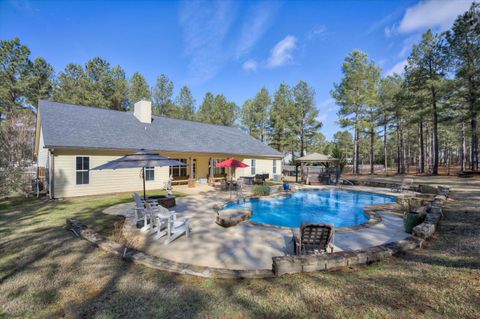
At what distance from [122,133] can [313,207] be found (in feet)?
47.6

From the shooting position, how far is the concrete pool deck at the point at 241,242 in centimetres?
475

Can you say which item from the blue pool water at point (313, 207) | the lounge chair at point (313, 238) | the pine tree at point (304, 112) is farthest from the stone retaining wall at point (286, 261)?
the pine tree at point (304, 112)

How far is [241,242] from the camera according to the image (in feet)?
19.0

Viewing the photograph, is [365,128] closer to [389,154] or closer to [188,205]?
[188,205]

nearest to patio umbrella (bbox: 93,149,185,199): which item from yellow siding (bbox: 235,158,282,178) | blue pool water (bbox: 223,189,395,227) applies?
blue pool water (bbox: 223,189,395,227)

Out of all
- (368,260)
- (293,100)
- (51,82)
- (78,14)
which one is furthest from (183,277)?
(51,82)

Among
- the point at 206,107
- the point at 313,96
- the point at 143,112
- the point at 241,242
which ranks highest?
the point at 313,96

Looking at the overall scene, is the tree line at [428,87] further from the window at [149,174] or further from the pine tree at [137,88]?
the pine tree at [137,88]

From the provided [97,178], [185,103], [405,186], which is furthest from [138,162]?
[185,103]

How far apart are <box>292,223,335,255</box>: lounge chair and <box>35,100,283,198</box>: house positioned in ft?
33.7

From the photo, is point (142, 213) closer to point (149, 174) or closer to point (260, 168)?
point (149, 174)

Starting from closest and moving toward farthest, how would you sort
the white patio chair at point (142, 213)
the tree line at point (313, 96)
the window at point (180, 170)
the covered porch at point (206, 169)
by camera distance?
the white patio chair at point (142, 213) < the covered porch at point (206, 169) < the window at point (180, 170) < the tree line at point (313, 96)

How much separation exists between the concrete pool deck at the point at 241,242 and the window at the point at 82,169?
276 inches

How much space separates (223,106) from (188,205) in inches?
1149
